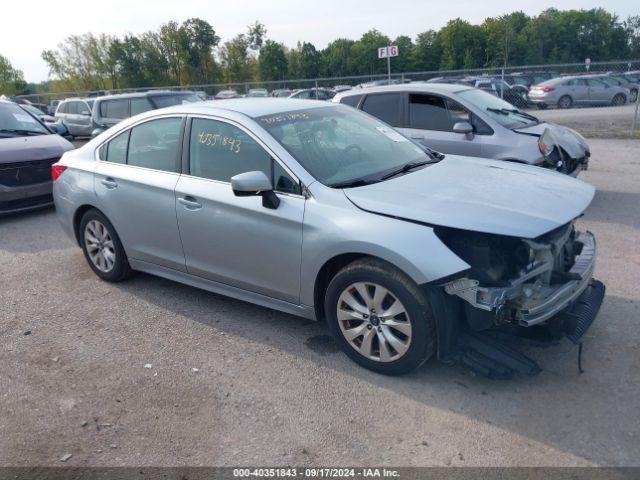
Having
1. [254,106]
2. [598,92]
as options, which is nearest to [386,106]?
[254,106]

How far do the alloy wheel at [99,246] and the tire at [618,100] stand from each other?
85.1 feet

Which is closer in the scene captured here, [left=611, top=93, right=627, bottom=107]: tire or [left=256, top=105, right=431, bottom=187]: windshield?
[left=256, top=105, right=431, bottom=187]: windshield

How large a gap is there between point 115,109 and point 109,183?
9.80 m

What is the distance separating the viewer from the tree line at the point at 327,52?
2318 inches

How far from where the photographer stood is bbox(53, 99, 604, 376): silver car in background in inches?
133

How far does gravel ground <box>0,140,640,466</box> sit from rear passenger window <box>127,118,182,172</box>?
1253 millimetres

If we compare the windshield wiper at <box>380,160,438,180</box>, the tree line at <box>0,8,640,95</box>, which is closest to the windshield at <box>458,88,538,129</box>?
the windshield wiper at <box>380,160,438,180</box>

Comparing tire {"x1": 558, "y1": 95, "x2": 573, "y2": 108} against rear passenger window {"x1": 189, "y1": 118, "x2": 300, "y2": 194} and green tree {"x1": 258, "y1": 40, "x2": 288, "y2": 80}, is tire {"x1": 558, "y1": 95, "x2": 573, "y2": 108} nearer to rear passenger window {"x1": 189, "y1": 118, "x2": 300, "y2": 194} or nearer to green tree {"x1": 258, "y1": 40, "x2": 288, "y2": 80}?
rear passenger window {"x1": 189, "y1": 118, "x2": 300, "y2": 194}

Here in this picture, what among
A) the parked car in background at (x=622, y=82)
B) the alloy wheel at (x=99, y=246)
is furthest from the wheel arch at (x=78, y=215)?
the parked car in background at (x=622, y=82)

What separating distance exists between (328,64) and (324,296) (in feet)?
236

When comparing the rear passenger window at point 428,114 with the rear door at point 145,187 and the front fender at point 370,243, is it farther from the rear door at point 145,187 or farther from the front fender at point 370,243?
the front fender at point 370,243

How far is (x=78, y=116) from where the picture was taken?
18.9 meters

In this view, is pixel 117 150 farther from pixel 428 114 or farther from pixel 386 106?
pixel 428 114

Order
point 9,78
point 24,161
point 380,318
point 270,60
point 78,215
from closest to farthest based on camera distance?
point 380,318 < point 78,215 < point 24,161 < point 270,60 < point 9,78
